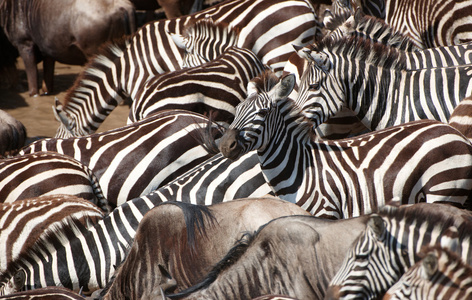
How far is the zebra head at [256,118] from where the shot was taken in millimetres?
3871

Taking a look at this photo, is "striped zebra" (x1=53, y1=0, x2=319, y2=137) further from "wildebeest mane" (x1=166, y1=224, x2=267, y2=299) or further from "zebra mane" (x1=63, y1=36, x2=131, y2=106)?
"wildebeest mane" (x1=166, y1=224, x2=267, y2=299)

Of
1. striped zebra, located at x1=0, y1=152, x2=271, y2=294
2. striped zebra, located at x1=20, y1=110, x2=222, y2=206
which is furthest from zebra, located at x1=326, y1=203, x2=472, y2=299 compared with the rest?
striped zebra, located at x1=20, y1=110, x2=222, y2=206

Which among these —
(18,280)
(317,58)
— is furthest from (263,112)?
(18,280)

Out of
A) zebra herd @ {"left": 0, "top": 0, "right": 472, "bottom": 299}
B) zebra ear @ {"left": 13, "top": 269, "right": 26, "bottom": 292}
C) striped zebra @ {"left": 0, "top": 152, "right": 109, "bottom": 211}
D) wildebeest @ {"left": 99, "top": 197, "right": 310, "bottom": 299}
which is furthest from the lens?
striped zebra @ {"left": 0, "top": 152, "right": 109, "bottom": 211}

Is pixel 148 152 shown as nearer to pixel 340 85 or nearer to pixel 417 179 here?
pixel 340 85

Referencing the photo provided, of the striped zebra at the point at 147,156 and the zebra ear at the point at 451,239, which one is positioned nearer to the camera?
the zebra ear at the point at 451,239

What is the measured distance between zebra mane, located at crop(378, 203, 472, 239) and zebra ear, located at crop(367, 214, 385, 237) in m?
0.13

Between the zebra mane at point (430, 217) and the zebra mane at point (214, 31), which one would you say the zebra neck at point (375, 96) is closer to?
the zebra mane at point (214, 31)

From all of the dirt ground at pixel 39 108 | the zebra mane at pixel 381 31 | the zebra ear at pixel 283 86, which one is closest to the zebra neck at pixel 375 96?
the zebra mane at pixel 381 31

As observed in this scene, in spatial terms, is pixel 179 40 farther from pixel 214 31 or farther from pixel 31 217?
pixel 31 217

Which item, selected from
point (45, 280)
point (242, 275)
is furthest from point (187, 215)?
point (45, 280)

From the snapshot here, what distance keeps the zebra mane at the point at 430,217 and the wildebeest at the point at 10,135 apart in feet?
17.0

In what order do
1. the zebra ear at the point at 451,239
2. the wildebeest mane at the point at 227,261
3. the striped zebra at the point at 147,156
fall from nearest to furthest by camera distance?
the zebra ear at the point at 451,239 → the wildebeest mane at the point at 227,261 → the striped zebra at the point at 147,156

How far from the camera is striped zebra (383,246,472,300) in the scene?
2.27 meters
